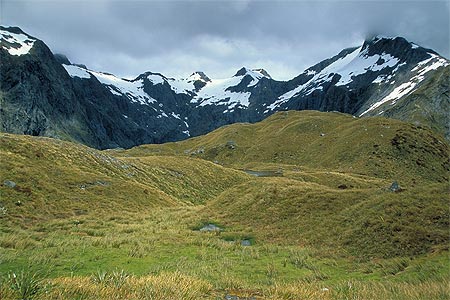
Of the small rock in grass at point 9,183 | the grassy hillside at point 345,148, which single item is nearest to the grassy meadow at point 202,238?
the small rock in grass at point 9,183

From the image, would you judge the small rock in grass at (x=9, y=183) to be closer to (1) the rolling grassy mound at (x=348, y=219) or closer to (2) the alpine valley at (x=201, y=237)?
(2) the alpine valley at (x=201, y=237)

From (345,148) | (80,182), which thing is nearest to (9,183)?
(80,182)

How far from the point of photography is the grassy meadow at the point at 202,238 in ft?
33.1

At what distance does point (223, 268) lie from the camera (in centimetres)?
1639

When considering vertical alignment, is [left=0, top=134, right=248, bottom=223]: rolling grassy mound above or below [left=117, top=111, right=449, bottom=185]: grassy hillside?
below

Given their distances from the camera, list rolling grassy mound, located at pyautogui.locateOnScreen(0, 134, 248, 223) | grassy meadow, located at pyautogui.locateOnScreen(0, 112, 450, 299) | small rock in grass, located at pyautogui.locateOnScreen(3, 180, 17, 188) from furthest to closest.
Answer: small rock in grass, located at pyautogui.locateOnScreen(3, 180, 17, 188) → rolling grassy mound, located at pyautogui.locateOnScreen(0, 134, 248, 223) → grassy meadow, located at pyautogui.locateOnScreen(0, 112, 450, 299)

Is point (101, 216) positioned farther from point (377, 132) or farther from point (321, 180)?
point (377, 132)

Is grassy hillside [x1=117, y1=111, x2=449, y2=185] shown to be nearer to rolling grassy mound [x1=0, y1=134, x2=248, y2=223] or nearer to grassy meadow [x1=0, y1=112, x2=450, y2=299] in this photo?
rolling grassy mound [x1=0, y1=134, x2=248, y2=223]

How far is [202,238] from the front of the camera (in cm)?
2405

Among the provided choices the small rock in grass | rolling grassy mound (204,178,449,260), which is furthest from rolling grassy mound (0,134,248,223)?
rolling grassy mound (204,178,449,260)

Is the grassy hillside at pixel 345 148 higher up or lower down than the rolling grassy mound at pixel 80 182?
higher up

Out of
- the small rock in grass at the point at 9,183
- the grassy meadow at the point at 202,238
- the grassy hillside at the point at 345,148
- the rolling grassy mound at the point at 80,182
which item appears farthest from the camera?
the grassy hillside at the point at 345,148

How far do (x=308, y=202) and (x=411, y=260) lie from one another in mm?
12195

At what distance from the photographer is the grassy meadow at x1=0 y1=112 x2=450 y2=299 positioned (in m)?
10.1
